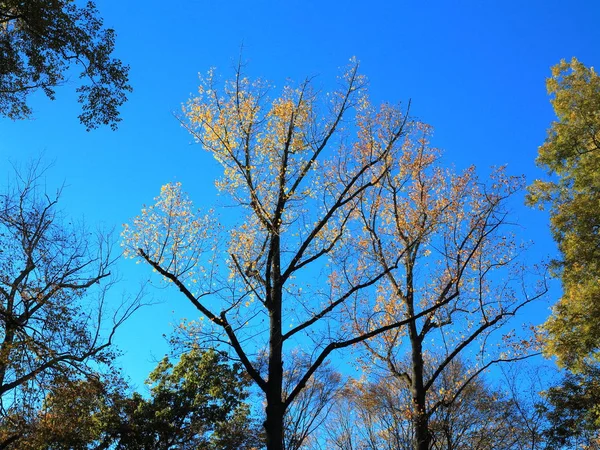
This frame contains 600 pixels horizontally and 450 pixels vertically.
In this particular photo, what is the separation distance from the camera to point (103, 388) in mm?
10875

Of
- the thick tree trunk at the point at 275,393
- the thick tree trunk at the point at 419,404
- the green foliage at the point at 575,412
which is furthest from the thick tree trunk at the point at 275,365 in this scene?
the green foliage at the point at 575,412

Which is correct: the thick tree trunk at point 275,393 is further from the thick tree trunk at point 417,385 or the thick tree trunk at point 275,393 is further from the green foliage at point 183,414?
the green foliage at point 183,414

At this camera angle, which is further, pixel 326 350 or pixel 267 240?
pixel 267 240

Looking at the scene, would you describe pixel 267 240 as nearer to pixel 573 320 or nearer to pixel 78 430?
pixel 573 320

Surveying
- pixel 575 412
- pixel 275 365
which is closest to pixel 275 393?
pixel 275 365

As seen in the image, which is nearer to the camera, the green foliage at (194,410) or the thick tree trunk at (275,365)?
the thick tree trunk at (275,365)

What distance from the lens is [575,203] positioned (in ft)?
37.8

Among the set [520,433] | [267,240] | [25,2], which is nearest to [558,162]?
[520,433]

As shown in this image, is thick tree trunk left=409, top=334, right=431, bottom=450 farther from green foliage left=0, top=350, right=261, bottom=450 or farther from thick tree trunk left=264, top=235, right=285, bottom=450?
green foliage left=0, top=350, right=261, bottom=450

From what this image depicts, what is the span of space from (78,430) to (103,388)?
2.64 m

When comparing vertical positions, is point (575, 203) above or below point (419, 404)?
above

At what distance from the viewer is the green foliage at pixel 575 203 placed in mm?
10406

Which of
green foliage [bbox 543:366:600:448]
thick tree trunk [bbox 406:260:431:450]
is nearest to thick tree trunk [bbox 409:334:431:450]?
thick tree trunk [bbox 406:260:431:450]

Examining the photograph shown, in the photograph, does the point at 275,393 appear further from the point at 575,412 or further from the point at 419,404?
the point at 575,412
